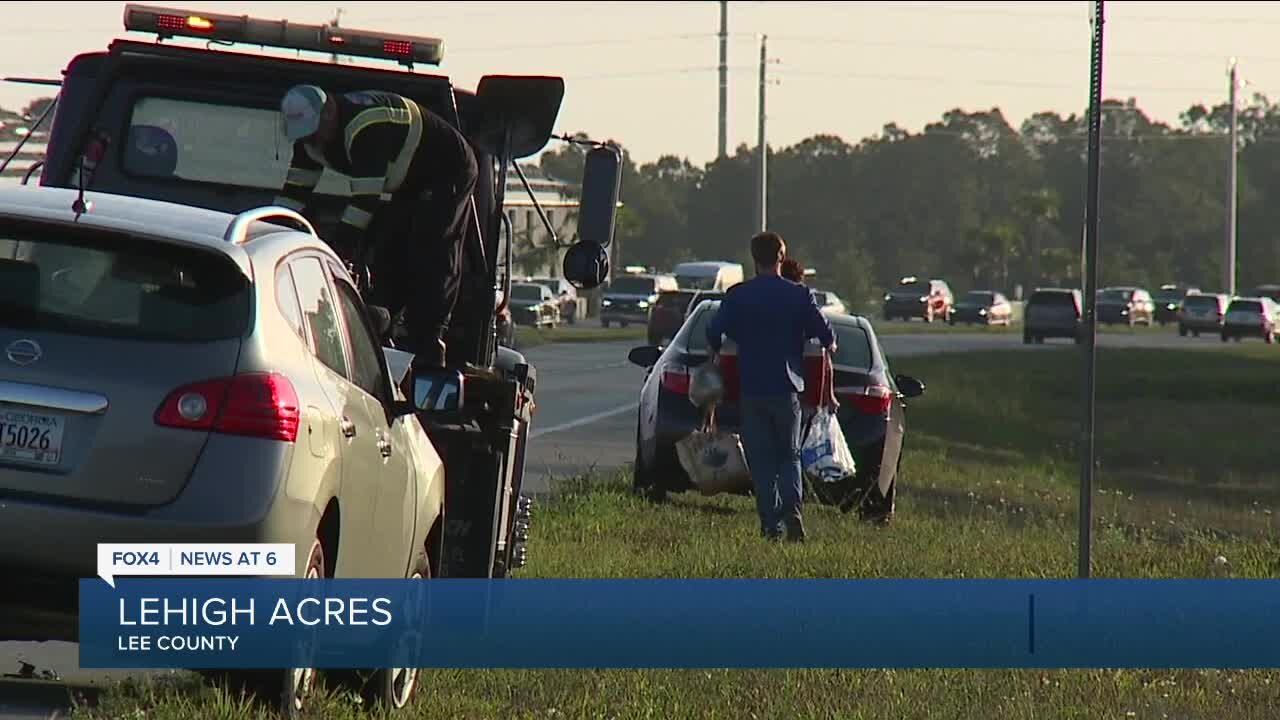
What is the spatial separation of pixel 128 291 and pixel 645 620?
4.11 meters

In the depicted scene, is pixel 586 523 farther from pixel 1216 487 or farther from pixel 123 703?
pixel 1216 487

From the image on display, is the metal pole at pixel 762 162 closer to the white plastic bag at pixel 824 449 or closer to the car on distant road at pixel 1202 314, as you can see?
the car on distant road at pixel 1202 314

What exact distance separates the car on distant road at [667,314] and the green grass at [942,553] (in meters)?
15.0

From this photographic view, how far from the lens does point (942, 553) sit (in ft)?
45.0

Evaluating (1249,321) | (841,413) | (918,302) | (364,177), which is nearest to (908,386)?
(841,413)

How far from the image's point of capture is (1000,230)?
506ft

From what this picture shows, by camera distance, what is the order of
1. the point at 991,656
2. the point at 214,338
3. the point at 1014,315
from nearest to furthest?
the point at 214,338 → the point at 991,656 → the point at 1014,315

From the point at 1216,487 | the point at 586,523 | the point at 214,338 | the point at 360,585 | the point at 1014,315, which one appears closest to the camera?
the point at 214,338

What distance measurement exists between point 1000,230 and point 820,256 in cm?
2826

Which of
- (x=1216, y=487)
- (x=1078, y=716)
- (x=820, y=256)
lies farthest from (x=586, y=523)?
(x=820, y=256)

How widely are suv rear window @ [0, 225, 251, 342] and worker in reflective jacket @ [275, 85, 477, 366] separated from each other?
10.3 ft

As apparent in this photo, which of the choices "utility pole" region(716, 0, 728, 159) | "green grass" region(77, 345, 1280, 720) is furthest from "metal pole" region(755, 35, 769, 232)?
"green grass" region(77, 345, 1280, 720)

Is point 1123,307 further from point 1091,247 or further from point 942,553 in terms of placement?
point 1091,247

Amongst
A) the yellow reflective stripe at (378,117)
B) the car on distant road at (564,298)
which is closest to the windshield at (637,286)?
the car on distant road at (564,298)
